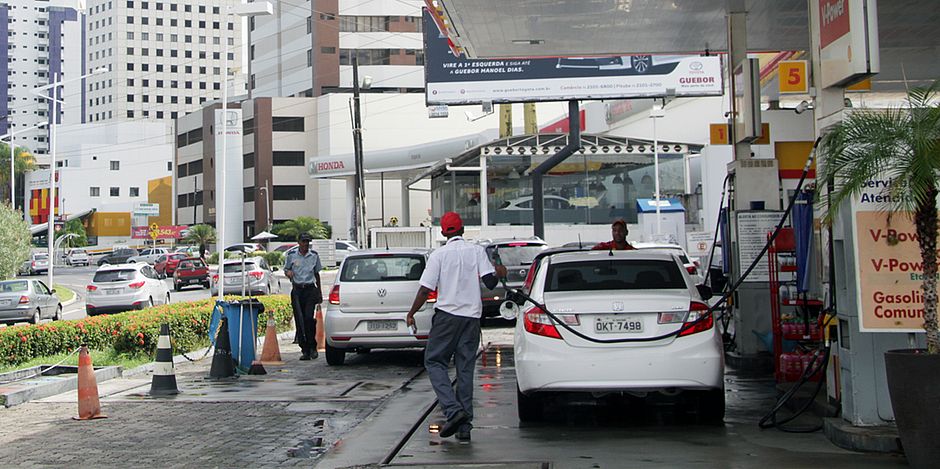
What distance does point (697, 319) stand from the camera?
816cm

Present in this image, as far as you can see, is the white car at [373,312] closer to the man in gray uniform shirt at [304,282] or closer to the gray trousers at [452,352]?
the man in gray uniform shirt at [304,282]

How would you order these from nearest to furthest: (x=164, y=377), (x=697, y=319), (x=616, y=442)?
1. (x=616, y=442)
2. (x=697, y=319)
3. (x=164, y=377)

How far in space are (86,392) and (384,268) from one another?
197 inches

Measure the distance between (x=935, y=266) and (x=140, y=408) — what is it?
7576 mm

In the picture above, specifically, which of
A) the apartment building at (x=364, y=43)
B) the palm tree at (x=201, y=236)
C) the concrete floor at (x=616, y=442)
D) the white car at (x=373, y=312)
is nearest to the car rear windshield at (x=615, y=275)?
the concrete floor at (x=616, y=442)

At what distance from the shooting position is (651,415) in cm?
938

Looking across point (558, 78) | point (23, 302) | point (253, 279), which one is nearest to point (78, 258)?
point (253, 279)

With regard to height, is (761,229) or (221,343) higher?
(761,229)

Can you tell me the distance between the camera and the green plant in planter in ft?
20.2

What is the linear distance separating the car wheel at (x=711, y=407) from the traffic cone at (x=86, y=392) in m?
5.61

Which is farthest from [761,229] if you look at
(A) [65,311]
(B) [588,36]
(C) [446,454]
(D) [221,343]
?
(A) [65,311]

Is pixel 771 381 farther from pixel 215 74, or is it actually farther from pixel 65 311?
pixel 215 74

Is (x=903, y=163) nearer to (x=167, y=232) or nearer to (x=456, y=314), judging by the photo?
(x=456, y=314)

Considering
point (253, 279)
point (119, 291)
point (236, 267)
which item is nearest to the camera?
point (119, 291)
